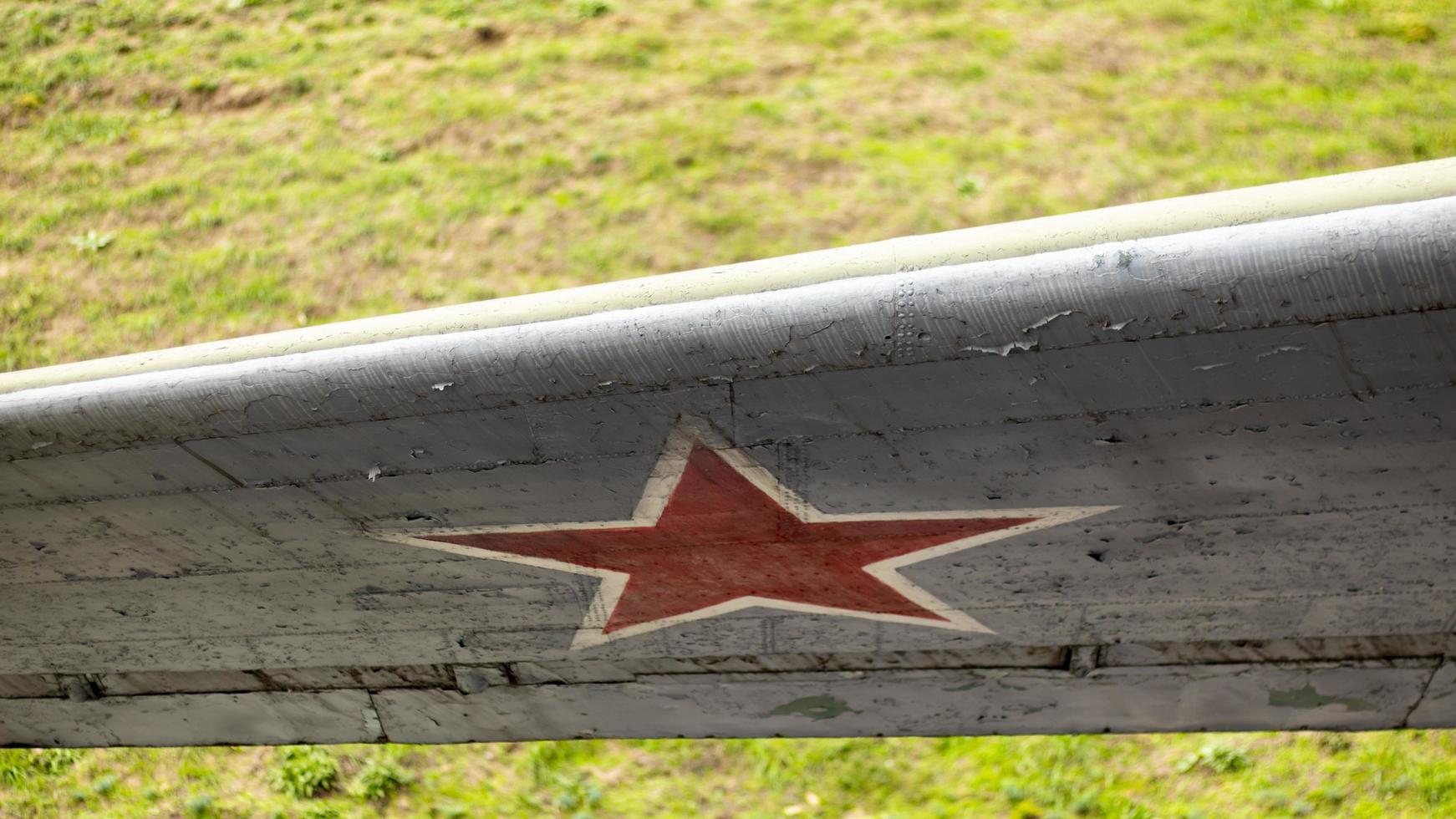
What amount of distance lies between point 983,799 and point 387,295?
415 centimetres

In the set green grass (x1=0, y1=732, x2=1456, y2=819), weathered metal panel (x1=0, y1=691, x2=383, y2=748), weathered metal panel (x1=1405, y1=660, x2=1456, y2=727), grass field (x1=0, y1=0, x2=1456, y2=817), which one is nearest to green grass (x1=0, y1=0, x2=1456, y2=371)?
grass field (x1=0, y1=0, x2=1456, y2=817)

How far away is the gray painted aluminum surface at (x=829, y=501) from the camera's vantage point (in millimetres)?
1583

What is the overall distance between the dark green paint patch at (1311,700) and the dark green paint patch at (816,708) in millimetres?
1042

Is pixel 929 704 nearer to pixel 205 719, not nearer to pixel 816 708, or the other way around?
pixel 816 708

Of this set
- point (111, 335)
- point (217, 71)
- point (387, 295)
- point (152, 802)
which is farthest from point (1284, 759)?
point (217, 71)

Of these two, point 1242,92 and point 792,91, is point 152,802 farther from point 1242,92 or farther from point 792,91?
point 1242,92

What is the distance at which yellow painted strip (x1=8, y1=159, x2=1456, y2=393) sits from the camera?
1.53 meters

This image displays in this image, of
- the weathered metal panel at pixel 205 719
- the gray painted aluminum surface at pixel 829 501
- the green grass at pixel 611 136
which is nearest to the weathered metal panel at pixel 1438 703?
the gray painted aluminum surface at pixel 829 501

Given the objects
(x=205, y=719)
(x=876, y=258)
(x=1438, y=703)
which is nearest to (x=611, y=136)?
(x=205, y=719)

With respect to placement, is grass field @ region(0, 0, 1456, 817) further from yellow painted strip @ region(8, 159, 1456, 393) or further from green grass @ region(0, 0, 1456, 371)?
yellow painted strip @ region(8, 159, 1456, 393)

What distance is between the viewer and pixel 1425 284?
1427 millimetres

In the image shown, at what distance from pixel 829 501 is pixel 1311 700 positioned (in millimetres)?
1396

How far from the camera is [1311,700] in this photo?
242cm

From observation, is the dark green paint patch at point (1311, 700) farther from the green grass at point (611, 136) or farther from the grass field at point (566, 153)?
the green grass at point (611, 136)
